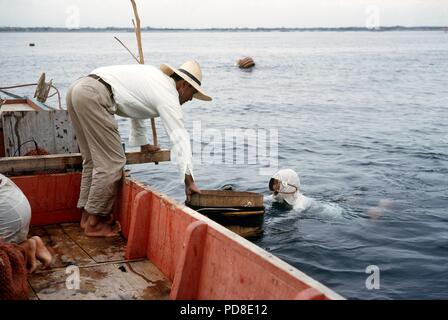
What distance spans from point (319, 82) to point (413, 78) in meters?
7.99

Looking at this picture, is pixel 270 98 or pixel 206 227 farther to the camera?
pixel 270 98

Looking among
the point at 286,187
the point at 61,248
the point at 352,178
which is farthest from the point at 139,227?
the point at 352,178

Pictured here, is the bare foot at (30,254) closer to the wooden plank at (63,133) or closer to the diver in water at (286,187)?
the wooden plank at (63,133)

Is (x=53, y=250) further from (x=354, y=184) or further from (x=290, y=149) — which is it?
(x=290, y=149)

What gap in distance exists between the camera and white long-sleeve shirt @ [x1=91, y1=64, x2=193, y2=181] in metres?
4.63

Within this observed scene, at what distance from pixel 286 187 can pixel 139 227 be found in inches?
193

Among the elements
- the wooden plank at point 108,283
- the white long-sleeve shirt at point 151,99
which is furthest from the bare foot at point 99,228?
the white long-sleeve shirt at point 151,99

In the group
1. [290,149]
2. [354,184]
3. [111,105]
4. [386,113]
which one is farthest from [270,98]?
[111,105]

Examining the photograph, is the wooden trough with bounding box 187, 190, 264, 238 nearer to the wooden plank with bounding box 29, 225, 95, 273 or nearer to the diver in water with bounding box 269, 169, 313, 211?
the wooden plank with bounding box 29, 225, 95, 273

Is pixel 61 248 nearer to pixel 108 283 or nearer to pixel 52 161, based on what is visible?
pixel 108 283

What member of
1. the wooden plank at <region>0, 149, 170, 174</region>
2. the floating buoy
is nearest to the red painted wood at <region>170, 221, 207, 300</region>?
the wooden plank at <region>0, 149, 170, 174</region>

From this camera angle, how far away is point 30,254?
435 centimetres
